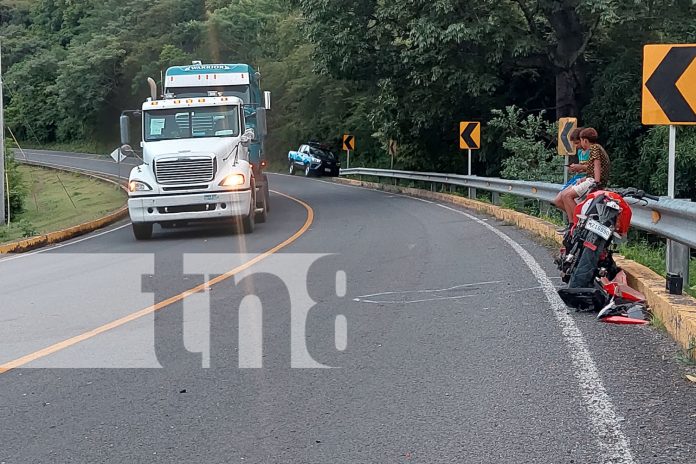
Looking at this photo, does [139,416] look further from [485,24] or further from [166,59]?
[166,59]

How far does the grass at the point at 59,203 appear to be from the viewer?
21531mm

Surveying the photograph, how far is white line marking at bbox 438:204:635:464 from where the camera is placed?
14.9ft

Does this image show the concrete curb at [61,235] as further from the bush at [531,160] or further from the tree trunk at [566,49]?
the tree trunk at [566,49]

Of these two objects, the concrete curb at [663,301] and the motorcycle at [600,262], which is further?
the motorcycle at [600,262]

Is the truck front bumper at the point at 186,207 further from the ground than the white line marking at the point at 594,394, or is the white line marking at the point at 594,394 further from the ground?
the truck front bumper at the point at 186,207

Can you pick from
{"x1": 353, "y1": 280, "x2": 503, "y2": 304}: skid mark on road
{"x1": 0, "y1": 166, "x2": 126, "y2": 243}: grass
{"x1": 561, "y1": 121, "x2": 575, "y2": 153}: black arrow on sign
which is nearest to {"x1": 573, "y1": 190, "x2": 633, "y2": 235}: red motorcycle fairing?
{"x1": 353, "y1": 280, "x2": 503, "y2": 304}: skid mark on road

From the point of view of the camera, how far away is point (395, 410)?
17.5 ft

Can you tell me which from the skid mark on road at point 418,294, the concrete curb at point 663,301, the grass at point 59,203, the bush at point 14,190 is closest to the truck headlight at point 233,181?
the grass at point 59,203

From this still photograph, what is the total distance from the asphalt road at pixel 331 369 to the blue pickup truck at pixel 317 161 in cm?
3237

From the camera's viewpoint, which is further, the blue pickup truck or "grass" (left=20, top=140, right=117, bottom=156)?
"grass" (left=20, top=140, right=117, bottom=156)

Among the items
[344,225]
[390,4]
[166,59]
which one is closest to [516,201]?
[344,225]

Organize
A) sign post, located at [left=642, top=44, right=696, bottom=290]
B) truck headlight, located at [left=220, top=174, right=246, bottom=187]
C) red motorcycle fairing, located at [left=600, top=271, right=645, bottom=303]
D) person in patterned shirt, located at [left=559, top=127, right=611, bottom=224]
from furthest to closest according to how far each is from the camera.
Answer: truck headlight, located at [left=220, top=174, right=246, bottom=187]
person in patterned shirt, located at [left=559, top=127, right=611, bottom=224]
sign post, located at [left=642, top=44, right=696, bottom=290]
red motorcycle fairing, located at [left=600, top=271, right=645, bottom=303]

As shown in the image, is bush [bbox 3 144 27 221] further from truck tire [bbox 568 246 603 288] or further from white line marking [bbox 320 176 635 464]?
white line marking [bbox 320 176 635 464]

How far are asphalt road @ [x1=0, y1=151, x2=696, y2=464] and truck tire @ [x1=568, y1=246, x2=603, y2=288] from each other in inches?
15.0
